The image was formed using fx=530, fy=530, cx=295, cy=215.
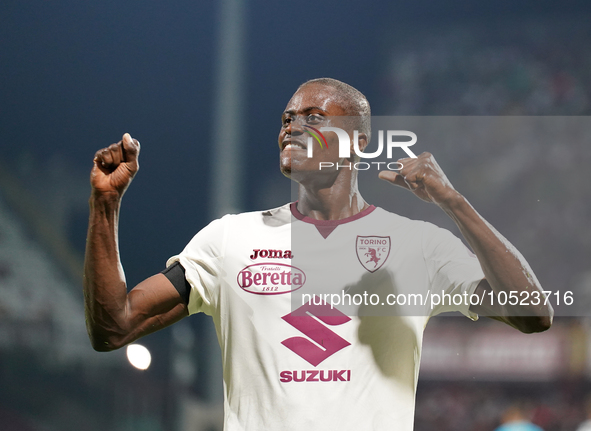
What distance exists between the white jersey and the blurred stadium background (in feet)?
2.82

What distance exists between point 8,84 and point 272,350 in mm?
1848

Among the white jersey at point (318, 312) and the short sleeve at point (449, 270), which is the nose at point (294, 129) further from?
the short sleeve at point (449, 270)

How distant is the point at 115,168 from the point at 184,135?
4.23 feet

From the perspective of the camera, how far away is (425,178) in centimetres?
106

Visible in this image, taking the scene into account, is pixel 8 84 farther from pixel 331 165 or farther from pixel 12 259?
pixel 331 165

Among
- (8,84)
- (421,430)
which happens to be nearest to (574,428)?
(421,430)

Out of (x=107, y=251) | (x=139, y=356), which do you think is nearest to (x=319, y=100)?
(x=107, y=251)

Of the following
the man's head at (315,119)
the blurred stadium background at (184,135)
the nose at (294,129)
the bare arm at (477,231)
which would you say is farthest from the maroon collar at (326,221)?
the blurred stadium background at (184,135)

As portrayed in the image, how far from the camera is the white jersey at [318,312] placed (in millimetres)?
1196

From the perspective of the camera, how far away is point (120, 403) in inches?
91.4

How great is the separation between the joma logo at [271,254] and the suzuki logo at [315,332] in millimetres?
138

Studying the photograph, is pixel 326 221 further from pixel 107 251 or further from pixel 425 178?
pixel 107 251

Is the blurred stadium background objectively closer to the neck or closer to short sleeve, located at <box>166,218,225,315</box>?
the neck

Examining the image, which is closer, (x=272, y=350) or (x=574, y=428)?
(x=272, y=350)
